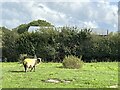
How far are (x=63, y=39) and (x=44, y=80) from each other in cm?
2338

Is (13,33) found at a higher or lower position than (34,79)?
higher

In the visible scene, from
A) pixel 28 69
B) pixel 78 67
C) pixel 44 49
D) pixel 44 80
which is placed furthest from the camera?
pixel 44 49

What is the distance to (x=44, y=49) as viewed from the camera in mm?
38594

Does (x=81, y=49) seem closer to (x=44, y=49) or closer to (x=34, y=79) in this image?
(x=44, y=49)

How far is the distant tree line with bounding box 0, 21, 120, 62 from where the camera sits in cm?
3875

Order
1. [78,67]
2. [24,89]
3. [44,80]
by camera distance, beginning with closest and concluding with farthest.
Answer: [24,89] < [44,80] < [78,67]

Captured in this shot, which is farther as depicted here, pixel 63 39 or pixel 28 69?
pixel 63 39

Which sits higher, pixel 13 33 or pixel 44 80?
pixel 13 33

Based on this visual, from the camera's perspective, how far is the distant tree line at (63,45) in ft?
127

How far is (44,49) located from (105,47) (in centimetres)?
707

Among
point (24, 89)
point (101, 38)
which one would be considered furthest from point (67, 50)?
point (24, 89)

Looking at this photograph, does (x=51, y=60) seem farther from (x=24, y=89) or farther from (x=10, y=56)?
(x=24, y=89)

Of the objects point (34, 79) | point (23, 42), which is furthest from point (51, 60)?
point (34, 79)

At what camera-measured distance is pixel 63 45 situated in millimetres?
38969
